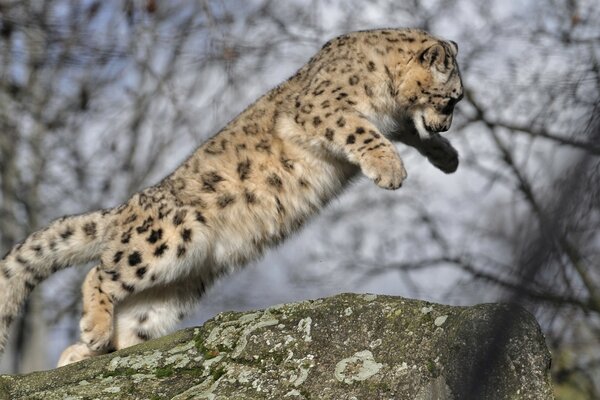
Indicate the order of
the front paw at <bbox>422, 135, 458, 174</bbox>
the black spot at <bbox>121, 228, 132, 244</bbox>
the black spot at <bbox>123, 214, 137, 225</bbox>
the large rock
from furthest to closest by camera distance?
the front paw at <bbox>422, 135, 458, 174</bbox>
the black spot at <bbox>123, 214, 137, 225</bbox>
the black spot at <bbox>121, 228, 132, 244</bbox>
the large rock

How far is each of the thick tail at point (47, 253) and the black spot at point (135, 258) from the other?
1.16 feet

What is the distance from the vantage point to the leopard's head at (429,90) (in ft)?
24.8

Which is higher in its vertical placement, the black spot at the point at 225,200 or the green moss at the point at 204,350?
the black spot at the point at 225,200

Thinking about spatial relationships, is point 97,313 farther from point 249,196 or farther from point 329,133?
point 329,133

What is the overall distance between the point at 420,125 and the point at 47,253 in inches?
114

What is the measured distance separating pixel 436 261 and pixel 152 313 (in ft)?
23.8

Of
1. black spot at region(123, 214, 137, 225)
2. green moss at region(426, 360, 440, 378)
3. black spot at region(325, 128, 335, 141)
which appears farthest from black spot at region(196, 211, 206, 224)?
green moss at region(426, 360, 440, 378)

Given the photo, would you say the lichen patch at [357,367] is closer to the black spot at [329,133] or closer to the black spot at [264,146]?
the black spot at [329,133]

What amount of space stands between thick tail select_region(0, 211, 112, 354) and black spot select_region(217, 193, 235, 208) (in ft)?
2.52

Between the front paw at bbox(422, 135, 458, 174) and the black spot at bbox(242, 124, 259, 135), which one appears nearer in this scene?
the black spot at bbox(242, 124, 259, 135)

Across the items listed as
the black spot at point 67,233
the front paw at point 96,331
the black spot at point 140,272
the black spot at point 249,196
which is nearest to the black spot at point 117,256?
the black spot at point 140,272

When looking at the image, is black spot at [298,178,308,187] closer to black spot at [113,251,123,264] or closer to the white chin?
the white chin

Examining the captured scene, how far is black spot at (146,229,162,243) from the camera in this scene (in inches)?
264

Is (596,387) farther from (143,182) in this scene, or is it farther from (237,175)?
(143,182)
